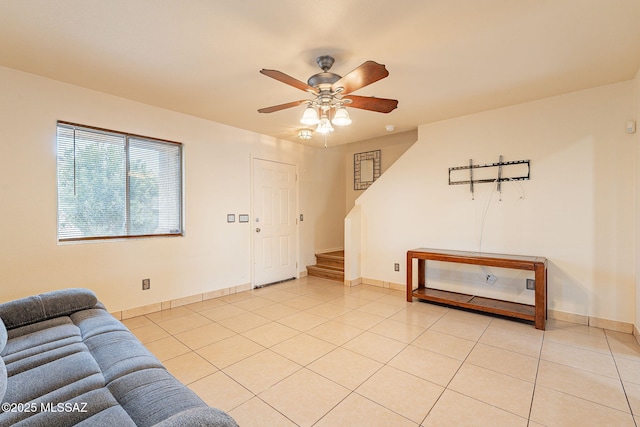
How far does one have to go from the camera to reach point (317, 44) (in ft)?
7.07

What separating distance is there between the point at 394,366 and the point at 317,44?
256 centimetres

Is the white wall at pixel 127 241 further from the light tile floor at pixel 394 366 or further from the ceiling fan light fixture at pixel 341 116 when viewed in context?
the ceiling fan light fixture at pixel 341 116

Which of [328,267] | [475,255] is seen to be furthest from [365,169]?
[475,255]

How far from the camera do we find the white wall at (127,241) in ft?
8.54

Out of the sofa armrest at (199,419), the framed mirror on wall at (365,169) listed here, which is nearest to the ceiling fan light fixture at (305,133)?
the framed mirror on wall at (365,169)

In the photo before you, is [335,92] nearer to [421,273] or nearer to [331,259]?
[421,273]

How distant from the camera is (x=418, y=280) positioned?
4164 millimetres

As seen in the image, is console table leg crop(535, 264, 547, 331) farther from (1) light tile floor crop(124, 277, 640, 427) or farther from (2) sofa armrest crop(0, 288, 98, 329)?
(2) sofa armrest crop(0, 288, 98, 329)

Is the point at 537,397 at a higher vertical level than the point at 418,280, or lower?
lower

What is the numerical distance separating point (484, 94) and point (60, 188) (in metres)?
4.45

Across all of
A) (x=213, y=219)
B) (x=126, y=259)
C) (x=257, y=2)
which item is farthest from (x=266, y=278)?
(x=257, y=2)

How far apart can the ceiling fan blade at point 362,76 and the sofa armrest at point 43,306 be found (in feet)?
8.18

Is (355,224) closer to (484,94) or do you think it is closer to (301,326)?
(301,326)

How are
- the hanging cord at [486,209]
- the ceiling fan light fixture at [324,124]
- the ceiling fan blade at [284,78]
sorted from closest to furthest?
the ceiling fan blade at [284,78]
the ceiling fan light fixture at [324,124]
the hanging cord at [486,209]
